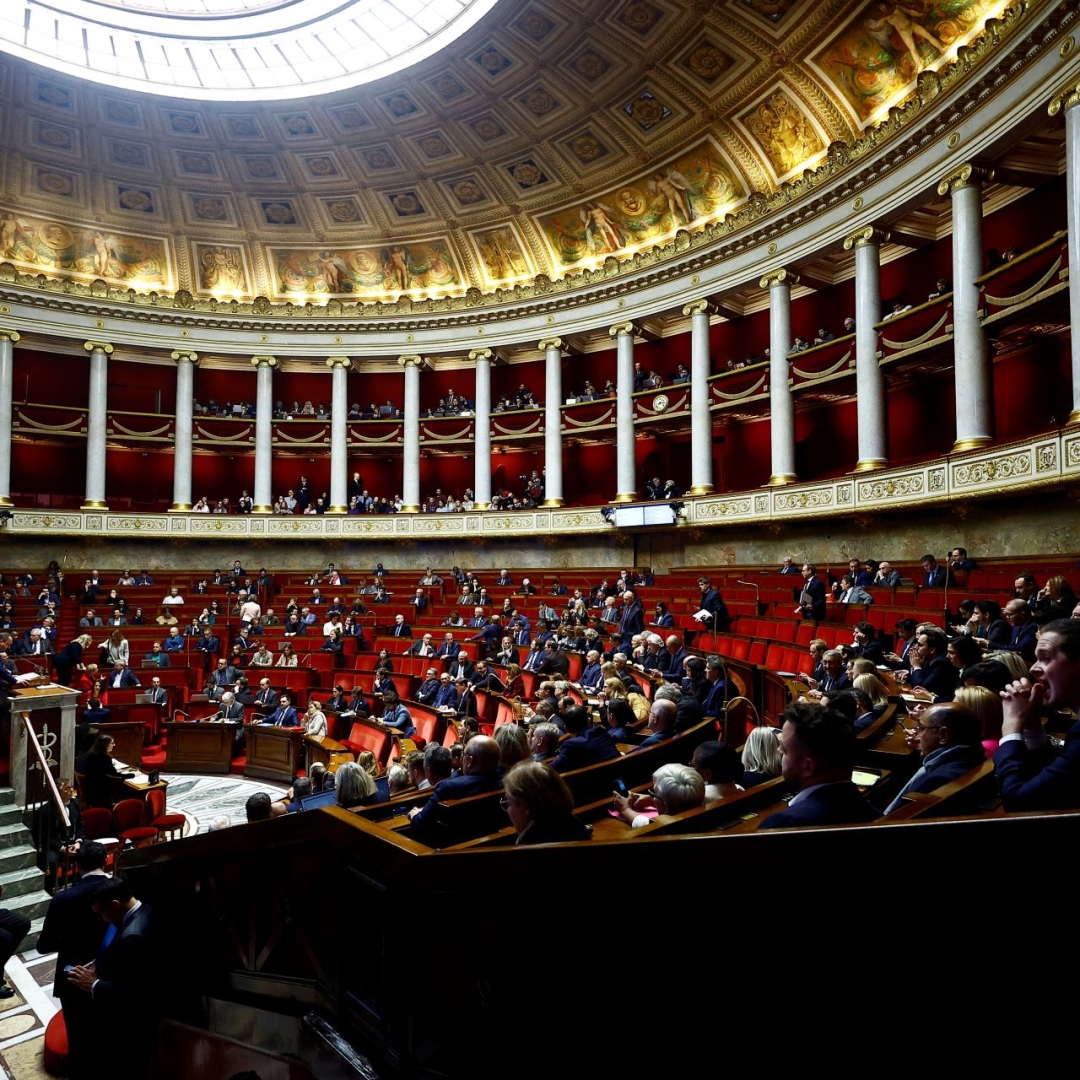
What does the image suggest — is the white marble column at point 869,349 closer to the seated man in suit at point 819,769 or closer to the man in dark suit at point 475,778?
the man in dark suit at point 475,778

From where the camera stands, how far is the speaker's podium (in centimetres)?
759

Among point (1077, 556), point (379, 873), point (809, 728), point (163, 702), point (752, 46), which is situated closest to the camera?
point (809, 728)

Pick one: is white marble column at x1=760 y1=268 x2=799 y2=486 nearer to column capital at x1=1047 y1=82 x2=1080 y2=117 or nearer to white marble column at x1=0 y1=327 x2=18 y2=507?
column capital at x1=1047 y1=82 x2=1080 y2=117

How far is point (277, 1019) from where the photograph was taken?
287 cm

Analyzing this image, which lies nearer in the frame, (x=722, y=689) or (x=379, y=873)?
(x=379, y=873)

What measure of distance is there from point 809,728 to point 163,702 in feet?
43.3

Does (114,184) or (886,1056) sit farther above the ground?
(114,184)

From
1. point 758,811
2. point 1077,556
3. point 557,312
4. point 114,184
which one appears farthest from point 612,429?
point 758,811

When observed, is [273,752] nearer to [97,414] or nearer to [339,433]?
[339,433]

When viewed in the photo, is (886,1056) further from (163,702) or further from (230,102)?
(230,102)

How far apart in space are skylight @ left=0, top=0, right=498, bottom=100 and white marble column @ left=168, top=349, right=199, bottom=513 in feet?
24.5

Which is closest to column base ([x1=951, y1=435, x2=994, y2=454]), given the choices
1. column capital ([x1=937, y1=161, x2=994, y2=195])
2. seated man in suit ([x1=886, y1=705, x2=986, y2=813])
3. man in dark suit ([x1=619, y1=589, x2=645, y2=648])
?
column capital ([x1=937, y1=161, x2=994, y2=195])

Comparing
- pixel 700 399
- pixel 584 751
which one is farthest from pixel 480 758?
pixel 700 399

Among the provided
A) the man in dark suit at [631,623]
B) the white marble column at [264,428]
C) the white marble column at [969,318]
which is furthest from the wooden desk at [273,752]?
the white marble column at [264,428]
